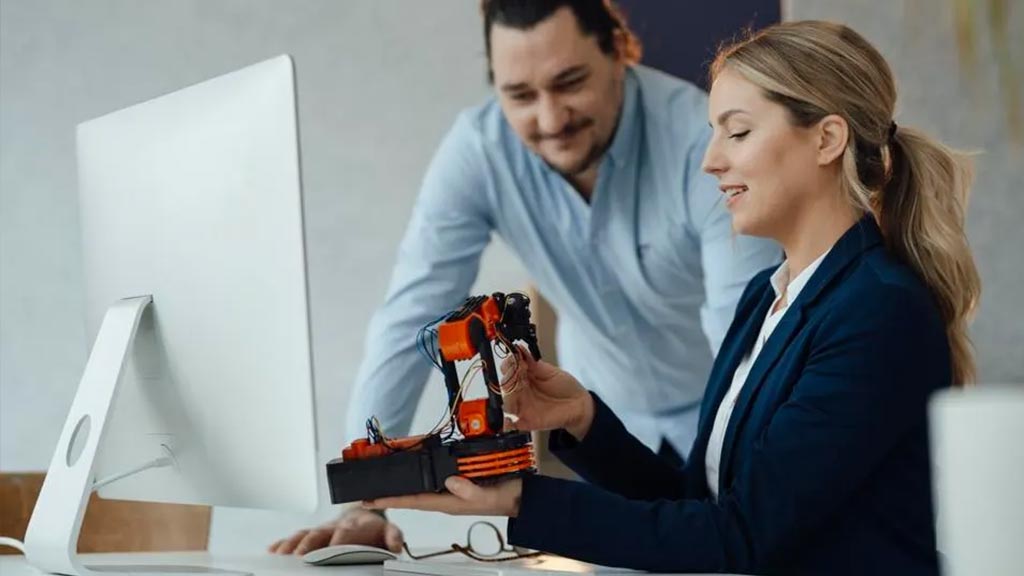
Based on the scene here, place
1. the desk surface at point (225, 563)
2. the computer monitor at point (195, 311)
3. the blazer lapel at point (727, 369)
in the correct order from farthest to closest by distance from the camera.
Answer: the blazer lapel at point (727, 369) < the desk surface at point (225, 563) < the computer monitor at point (195, 311)

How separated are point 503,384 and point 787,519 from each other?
378 mm

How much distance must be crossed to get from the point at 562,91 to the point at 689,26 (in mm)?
327

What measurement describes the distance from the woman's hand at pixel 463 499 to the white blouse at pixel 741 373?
15.8 inches

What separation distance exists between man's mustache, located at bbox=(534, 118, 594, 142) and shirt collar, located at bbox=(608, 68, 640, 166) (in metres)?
0.06

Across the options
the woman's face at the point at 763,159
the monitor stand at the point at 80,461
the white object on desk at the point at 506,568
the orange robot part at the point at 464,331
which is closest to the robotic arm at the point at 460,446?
the orange robot part at the point at 464,331

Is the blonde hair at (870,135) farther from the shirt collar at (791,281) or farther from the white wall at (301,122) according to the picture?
the white wall at (301,122)

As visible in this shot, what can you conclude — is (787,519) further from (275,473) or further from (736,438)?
(275,473)

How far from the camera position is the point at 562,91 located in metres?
2.79

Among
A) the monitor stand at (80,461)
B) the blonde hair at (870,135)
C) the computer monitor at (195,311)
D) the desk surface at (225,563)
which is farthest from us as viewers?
the blonde hair at (870,135)

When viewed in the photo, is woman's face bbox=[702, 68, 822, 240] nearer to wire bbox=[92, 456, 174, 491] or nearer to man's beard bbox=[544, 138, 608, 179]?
wire bbox=[92, 456, 174, 491]

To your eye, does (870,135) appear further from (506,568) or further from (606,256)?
(606,256)

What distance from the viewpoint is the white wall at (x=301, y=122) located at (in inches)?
112

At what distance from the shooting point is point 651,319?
2.86m

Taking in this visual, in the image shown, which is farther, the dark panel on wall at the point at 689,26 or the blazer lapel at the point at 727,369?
the dark panel on wall at the point at 689,26
